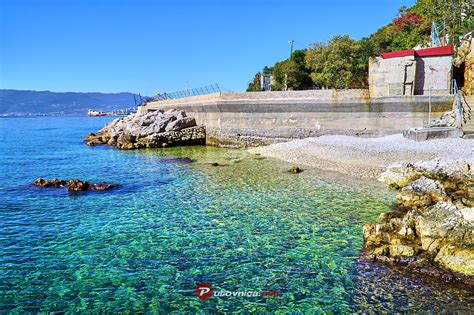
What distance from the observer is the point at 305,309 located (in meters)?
5.25

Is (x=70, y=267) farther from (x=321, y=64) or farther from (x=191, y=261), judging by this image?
(x=321, y=64)

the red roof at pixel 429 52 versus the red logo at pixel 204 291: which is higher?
the red roof at pixel 429 52

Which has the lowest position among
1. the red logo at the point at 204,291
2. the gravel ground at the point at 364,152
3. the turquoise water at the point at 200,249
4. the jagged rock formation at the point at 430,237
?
the red logo at the point at 204,291

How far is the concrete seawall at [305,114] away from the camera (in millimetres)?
18984

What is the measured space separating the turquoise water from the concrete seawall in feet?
24.6

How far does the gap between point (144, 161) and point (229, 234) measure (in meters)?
12.6

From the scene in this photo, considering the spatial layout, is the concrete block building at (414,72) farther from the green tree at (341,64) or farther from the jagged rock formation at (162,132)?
the jagged rock formation at (162,132)

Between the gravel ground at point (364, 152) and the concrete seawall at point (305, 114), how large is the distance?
1.20m

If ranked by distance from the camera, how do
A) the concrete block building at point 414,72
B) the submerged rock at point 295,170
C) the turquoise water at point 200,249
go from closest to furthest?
1. the turquoise water at point 200,249
2. the submerged rock at point 295,170
3. the concrete block building at point 414,72

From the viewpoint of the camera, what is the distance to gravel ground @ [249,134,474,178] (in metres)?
14.1

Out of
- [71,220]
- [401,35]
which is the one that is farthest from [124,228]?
[401,35]

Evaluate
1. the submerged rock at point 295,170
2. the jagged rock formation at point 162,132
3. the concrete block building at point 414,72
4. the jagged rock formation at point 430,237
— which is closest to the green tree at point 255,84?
the jagged rock formation at point 162,132

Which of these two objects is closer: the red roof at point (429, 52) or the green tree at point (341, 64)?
the red roof at point (429, 52)

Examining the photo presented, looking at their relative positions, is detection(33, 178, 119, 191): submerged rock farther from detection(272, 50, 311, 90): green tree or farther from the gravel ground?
detection(272, 50, 311, 90): green tree
